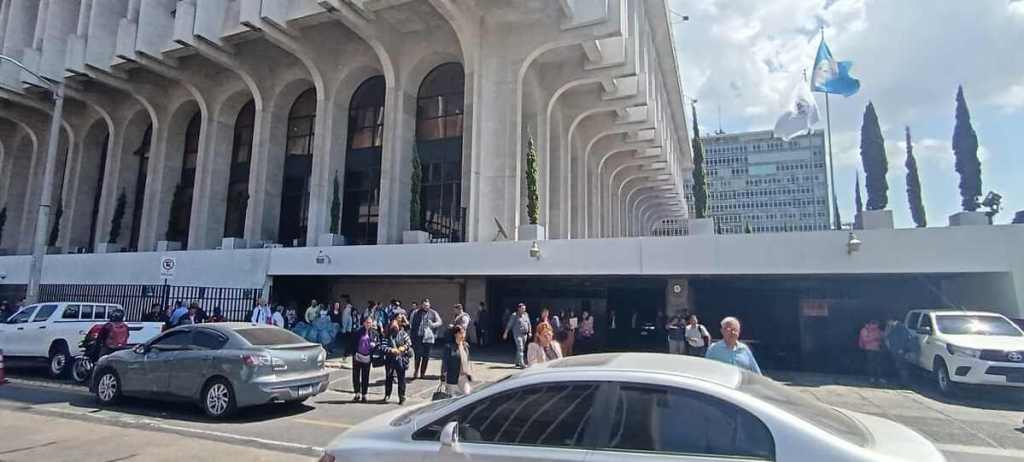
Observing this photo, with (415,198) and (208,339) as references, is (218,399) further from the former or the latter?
(415,198)

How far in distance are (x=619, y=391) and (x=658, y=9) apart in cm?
2632

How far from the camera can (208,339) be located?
8500 millimetres

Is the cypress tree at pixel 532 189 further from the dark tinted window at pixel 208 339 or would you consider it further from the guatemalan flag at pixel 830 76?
the dark tinted window at pixel 208 339

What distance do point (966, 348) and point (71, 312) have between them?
1948 cm

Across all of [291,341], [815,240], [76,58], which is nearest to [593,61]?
[815,240]

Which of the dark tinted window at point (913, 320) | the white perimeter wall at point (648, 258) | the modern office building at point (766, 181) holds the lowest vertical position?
the dark tinted window at point (913, 320)

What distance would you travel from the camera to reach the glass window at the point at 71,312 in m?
12.5

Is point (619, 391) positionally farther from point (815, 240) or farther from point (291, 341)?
point (815, 240)

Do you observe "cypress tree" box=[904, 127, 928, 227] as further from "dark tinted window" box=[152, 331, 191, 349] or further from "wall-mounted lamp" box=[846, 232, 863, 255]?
"dark tinted window" box=[152, 331, 191, 349]

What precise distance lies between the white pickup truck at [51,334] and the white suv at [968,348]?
17.0 m

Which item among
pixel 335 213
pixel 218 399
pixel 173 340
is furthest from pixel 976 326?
pixel 335 213

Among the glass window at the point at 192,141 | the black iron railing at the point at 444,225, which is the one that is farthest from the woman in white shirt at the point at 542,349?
the glass window at the point at 192,141

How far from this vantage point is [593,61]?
20.2 meters

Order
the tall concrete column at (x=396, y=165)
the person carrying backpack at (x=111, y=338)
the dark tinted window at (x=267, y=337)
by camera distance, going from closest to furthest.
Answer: the dark tinted window at (x=267, y=337) → the person carrying backpack at (x=111, y=338) → the tall concrete column at (x=396, y=165)
